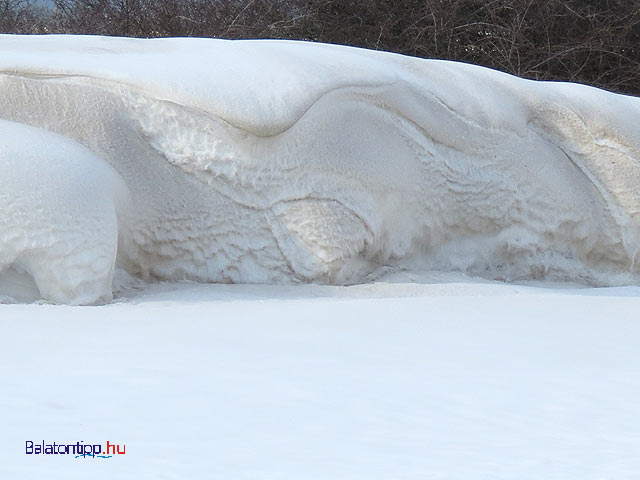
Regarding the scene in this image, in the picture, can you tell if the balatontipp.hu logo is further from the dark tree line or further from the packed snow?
the dark tree line

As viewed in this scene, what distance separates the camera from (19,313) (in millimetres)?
1658

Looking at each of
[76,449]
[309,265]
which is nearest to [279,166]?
[309,265]

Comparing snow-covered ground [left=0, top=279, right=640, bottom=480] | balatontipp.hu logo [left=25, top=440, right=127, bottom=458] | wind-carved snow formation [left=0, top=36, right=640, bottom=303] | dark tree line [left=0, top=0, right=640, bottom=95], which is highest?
dark tree line [left=0, top=0, right=640, bottom=95]

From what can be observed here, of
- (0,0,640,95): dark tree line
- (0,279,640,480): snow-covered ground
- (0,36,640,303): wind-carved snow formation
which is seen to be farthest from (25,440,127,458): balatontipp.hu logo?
(0,0,640,95): dark tree line

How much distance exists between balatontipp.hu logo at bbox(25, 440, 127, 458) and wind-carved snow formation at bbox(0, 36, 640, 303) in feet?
2.78

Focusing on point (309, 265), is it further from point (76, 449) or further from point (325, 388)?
point (76, 449)

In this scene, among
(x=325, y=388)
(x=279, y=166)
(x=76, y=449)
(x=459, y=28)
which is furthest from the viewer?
(x=459, y=28)

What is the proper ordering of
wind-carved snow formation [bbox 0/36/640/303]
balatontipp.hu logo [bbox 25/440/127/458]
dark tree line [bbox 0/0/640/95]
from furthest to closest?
1. dark tree line [bbox 0/0/640/95]
2. wind-carved snow formation [bbox 0/36/640/303]
3. balatontipp.hu logo [bbox 25/440/127/458]

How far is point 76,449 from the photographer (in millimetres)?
1004

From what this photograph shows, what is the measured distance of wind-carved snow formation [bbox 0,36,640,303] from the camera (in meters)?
1.88

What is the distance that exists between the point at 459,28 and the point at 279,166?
A: 3.22 meters

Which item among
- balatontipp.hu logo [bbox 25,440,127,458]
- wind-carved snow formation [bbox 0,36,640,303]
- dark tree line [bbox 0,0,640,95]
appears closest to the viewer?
balatontipp.hu logo [bbox 25,440,127,458]

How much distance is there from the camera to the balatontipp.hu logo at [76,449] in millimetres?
995

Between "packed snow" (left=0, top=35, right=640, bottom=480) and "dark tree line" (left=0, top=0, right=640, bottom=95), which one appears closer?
"packed snow" (left=0, top=35, right=640, bottom=480)
